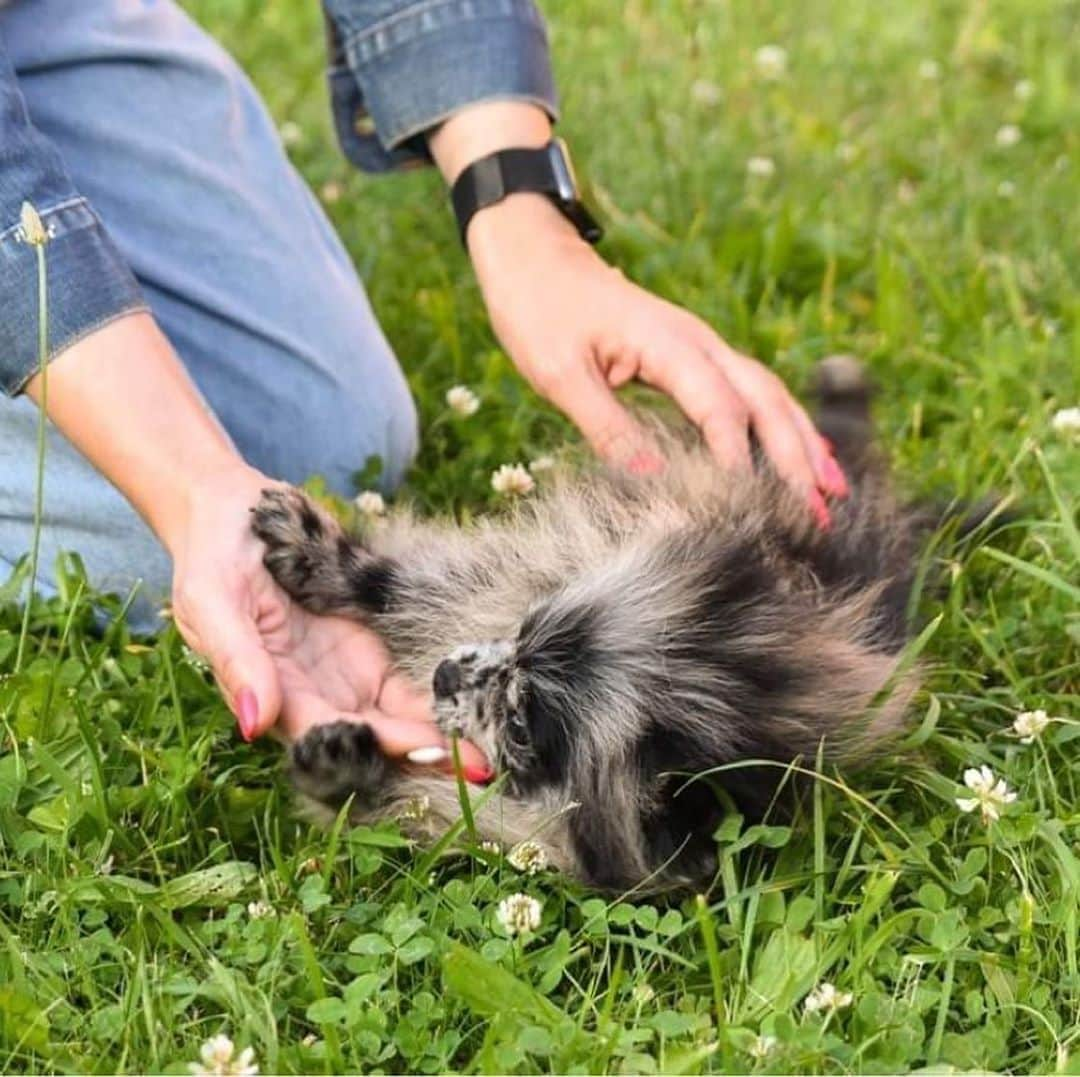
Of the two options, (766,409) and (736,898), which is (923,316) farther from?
(736,898)

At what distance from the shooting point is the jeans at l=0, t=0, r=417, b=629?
315 centimetres

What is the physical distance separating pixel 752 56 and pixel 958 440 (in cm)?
221

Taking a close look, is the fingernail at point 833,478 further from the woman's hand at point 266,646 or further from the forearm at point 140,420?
the forearm at point 140,420

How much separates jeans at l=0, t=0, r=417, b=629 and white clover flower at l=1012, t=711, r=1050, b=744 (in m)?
1.36

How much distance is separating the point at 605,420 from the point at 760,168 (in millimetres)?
1817

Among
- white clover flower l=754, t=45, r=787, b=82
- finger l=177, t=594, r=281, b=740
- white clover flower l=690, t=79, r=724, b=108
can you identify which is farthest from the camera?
white clover flower l=754, t=45, r=787, b=82

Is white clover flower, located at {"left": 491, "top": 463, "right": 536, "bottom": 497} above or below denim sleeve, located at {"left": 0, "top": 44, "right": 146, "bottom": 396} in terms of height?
below

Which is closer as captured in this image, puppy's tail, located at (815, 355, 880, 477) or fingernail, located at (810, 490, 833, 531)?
fingernail, located at (810, 490, 833, 531)

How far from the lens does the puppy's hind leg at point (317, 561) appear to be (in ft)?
8.27

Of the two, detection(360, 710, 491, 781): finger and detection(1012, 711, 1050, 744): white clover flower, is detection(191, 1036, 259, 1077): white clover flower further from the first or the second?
detection(1012, 711, 1050, 744): white clover flower

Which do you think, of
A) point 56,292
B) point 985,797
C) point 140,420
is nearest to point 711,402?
point 985,797

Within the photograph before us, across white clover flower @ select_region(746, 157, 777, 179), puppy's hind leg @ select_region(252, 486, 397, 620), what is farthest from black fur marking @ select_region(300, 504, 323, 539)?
white clover flower @ select_region(746, 157, 777, 179)

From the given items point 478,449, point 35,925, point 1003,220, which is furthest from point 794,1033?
point 1003,220

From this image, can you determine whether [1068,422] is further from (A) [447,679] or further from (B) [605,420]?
(A) [447,679]
